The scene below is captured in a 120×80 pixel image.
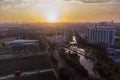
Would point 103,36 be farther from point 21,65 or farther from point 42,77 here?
point 42,77

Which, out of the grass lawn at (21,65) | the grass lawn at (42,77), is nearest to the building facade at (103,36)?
the grass lawn at (21,65)

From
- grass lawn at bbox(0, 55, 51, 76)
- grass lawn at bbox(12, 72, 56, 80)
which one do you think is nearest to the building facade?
grass lawn at bbox(0, 55, 51, 76)

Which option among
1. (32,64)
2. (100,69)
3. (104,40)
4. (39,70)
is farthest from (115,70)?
(104,40)

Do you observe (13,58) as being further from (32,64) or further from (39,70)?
(39,70)

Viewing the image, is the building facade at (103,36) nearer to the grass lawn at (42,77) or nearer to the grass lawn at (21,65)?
the grass lawn at (21,65)

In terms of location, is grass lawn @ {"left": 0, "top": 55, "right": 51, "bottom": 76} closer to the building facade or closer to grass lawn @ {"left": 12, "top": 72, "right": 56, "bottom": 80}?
grass lawn @ {"left": 12, "top": 72, "right": 56, "bottom": 80}
